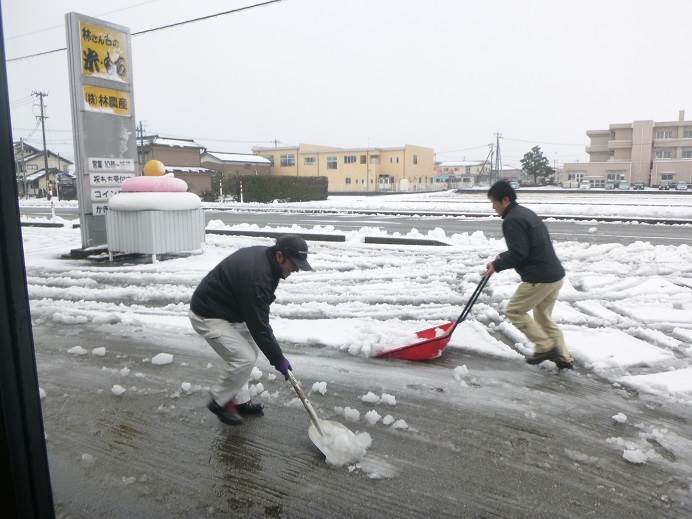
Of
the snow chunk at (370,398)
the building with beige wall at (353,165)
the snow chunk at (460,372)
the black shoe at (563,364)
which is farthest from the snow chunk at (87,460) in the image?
the building with beige wall at (353,165)

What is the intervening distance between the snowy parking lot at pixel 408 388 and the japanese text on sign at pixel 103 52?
4.46 meters

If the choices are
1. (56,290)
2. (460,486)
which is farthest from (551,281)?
(56,290)

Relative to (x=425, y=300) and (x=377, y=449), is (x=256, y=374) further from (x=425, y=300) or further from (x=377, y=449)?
(x=425, y=300)

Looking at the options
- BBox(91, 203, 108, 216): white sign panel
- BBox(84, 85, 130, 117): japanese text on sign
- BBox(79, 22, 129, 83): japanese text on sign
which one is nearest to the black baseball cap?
BBox(91, 203, 108, 216): white sign panel

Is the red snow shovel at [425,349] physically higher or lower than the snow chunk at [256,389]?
higher

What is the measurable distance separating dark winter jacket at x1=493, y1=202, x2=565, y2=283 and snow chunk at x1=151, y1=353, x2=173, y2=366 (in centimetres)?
302

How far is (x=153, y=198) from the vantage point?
9.76 metres

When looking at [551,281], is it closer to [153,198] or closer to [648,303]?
[648,303]

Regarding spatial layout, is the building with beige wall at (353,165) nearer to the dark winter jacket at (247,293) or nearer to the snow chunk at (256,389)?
the snow chunk at (256,389)

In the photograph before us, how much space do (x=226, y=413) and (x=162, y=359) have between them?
4.78 ft

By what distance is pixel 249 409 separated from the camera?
3768 mm

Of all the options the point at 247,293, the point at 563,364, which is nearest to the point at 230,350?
the point at 247,293

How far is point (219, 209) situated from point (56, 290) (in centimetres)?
2020

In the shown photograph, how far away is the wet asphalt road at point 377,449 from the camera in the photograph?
2783 millimetres
